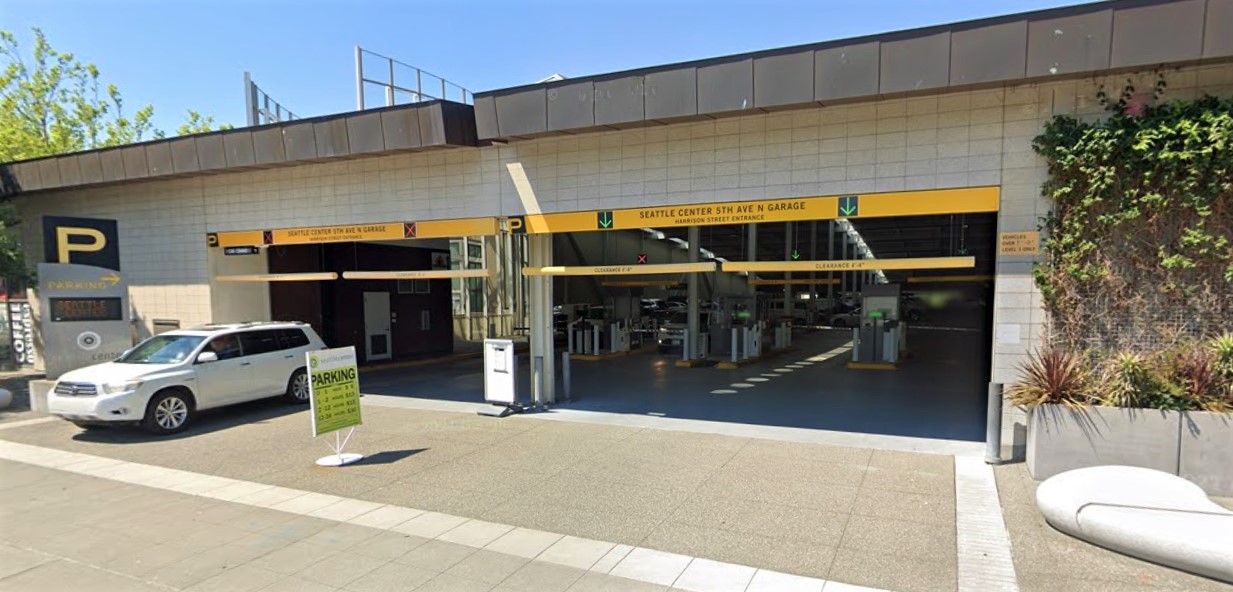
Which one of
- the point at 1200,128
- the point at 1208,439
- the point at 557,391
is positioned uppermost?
the point at 1200,128

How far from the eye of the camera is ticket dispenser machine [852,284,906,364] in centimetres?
1580

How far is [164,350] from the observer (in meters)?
9.73

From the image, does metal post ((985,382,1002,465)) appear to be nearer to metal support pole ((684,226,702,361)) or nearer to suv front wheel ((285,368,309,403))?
metal support pole ((684,226,702,361))

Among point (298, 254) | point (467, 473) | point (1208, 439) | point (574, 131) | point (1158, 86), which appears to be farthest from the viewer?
point (298, 254)

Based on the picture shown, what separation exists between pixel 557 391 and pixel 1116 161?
369 inches

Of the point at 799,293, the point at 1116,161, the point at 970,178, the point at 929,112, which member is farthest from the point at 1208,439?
the point at 799,293

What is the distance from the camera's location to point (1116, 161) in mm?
6629

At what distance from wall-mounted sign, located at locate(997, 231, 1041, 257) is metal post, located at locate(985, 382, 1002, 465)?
1.58 meters

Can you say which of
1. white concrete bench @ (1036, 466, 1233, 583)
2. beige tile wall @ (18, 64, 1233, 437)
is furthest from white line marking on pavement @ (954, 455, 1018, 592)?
beige tile wall @ (18, 64, 1233, 437)

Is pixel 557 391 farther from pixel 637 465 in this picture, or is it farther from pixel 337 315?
pixel 337 315

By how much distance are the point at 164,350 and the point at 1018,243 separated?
1234 cm

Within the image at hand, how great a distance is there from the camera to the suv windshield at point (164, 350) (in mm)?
9523

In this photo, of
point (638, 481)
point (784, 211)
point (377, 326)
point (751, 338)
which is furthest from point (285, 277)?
point (751, 338)

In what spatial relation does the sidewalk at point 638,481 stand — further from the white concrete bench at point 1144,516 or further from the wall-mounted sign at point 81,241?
the wall-mounted sign at point 81,241
